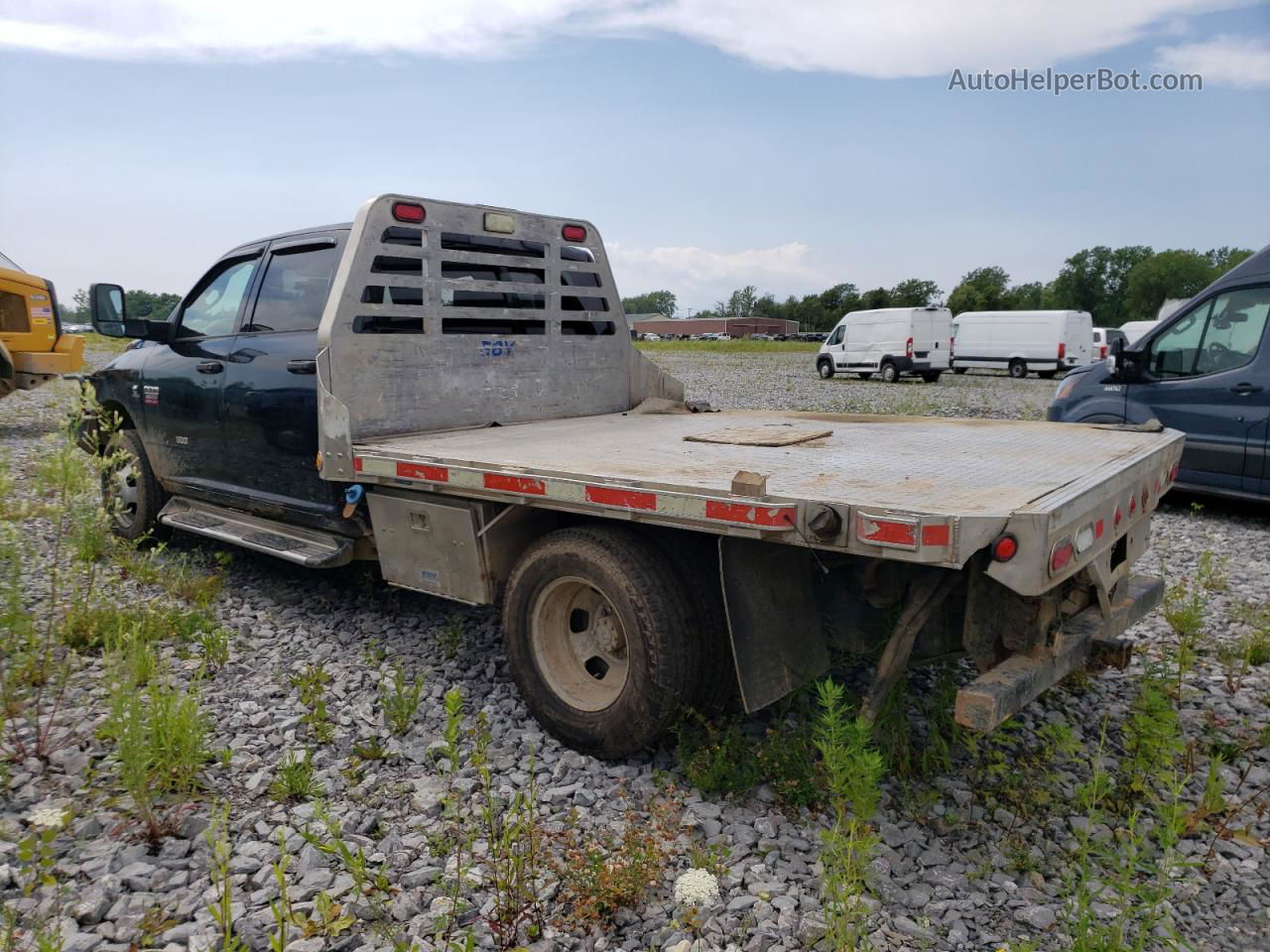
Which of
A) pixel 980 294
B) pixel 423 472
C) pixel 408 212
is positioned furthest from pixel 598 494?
pixel 980 294

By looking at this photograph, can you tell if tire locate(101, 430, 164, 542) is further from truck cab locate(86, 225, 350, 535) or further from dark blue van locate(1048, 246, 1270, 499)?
dark blue van locate(1048, 246, 1270, 499)

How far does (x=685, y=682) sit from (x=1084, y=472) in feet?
5.55

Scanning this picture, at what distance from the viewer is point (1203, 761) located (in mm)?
3779

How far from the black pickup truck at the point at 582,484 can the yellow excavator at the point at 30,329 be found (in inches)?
242

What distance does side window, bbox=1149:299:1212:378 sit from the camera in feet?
26.4

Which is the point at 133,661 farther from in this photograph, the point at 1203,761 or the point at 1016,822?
the point at 1203,761

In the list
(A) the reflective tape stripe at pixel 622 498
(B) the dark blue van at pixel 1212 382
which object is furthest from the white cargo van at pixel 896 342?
(A) the reflective tape stripe at pixel 622 498

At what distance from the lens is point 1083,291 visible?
10375 cm

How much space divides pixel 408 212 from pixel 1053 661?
3.88 m

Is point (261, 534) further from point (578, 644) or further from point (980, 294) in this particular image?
point (980, 294)

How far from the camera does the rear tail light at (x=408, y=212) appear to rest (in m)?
4.94

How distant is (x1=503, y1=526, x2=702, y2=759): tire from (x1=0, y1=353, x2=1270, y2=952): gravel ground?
0.19m

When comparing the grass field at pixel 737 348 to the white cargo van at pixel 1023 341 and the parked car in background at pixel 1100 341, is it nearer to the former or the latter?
the parked car in background at pixel 1100 341

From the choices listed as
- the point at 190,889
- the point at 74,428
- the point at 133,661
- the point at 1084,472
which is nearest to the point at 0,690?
the point at 133,661
